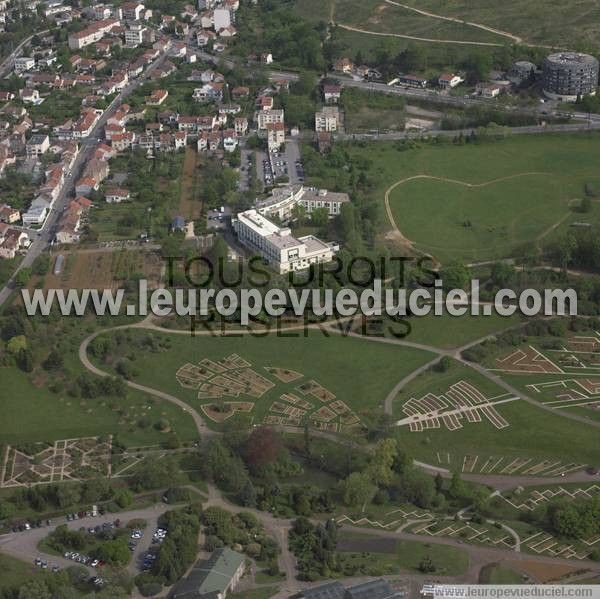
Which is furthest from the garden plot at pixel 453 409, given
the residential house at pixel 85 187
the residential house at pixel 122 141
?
the residential house at pixel 122 141

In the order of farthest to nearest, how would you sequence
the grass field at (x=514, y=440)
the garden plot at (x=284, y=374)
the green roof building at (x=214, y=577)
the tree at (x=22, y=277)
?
the tree at (x=22, y=277) → the garden plot at (x=284, y=374) → the grass field at (x=514, y=440) → the green roof building at (x=214, y=577)

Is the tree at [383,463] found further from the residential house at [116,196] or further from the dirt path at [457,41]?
the dirt path at [457,41]

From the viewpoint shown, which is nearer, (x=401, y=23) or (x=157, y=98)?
(x=157, y=98)

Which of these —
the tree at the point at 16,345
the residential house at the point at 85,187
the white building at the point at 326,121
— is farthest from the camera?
the white building at the point at 326,121

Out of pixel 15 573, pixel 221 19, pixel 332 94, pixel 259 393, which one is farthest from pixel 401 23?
pixel 15 573

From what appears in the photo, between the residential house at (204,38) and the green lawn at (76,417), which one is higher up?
the residential house at (204,38)

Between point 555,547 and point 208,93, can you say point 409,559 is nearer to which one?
point 555,547

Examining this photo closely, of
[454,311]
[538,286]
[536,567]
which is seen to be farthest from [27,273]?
[536,567]
